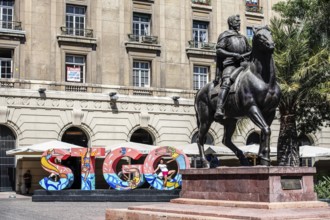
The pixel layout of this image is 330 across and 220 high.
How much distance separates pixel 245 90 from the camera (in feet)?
44.2

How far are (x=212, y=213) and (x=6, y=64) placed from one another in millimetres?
24140

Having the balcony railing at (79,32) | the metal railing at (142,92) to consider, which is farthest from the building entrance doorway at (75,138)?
the balcony railing at (79,32)

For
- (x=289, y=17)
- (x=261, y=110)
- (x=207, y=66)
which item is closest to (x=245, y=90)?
(x=261, y=110)

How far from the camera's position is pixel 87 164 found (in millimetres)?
27797

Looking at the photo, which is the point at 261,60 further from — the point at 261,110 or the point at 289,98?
the point at 289,98

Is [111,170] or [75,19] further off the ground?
[75,19]

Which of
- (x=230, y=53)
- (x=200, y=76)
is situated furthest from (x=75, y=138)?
(x=230, y=53)

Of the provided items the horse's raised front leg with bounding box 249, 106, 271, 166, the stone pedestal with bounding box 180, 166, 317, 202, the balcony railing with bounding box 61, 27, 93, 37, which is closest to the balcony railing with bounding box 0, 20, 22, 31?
the balcony railing with bounding box 61, 27, 93, 37

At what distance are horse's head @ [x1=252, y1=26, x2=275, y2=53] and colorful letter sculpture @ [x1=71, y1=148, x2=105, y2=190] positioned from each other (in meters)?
15.5

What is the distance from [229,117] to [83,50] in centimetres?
2188

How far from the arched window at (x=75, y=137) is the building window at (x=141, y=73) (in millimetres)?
4553

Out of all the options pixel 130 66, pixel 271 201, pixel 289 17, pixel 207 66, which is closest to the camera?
pixel 271 201

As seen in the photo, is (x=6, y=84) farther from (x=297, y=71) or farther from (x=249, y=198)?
(x=249, y=198)

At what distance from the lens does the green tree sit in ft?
90.3
